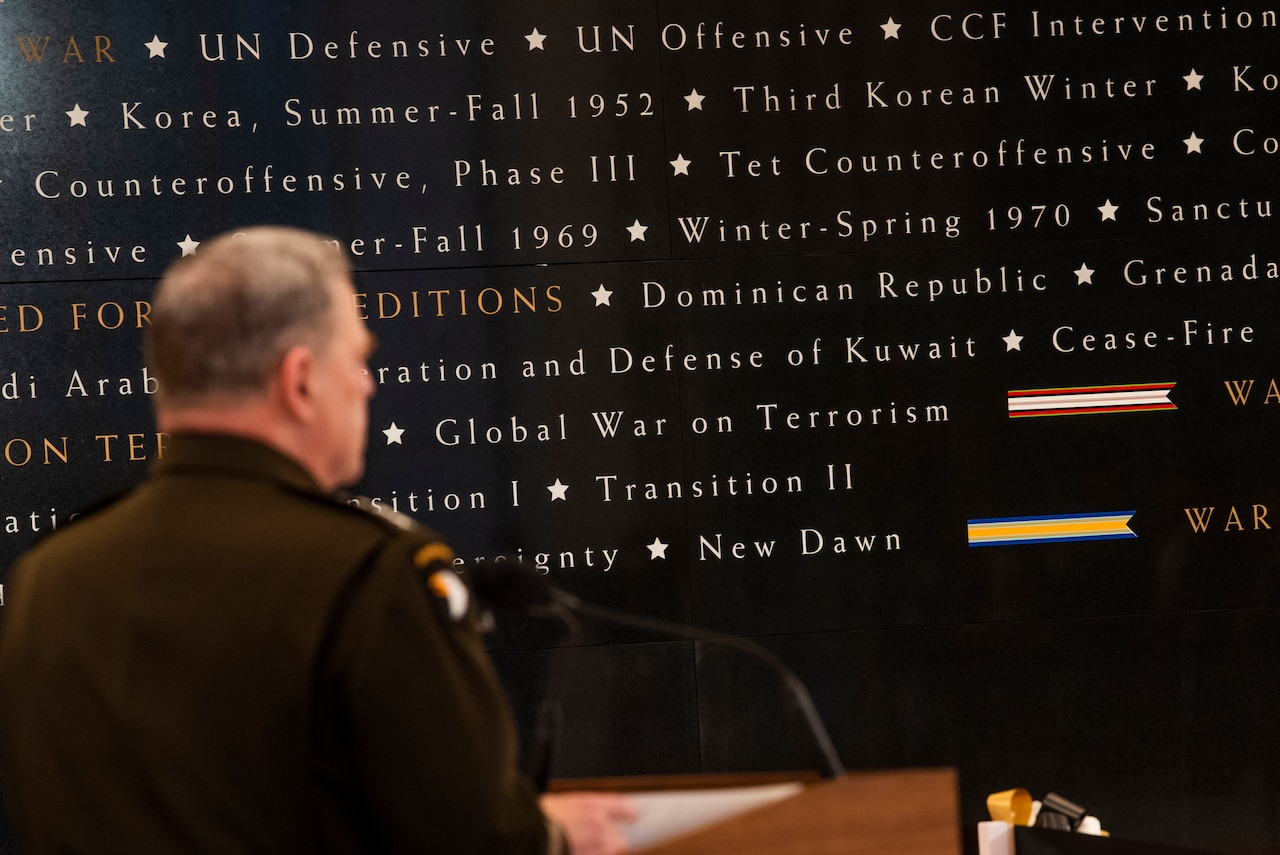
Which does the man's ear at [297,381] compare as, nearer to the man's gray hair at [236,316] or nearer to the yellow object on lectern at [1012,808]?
the man's gray hair at [236,316]

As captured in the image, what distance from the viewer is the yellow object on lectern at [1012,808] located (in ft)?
10.4

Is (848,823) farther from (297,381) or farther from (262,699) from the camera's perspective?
(297,381)

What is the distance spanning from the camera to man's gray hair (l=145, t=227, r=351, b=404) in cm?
130

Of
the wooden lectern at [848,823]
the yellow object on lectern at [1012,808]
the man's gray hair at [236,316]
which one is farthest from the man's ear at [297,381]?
the yellow object on lectern at [1012,808]

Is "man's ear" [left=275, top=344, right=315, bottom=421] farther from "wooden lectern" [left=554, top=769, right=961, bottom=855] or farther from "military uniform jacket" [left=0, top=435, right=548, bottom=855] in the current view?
"wooden lectern" [left=554, top=769, right=961, bottom=855]

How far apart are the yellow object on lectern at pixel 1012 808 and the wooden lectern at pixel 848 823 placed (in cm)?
196

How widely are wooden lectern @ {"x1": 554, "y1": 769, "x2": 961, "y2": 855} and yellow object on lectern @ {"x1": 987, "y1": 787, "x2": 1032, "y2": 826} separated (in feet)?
6.44

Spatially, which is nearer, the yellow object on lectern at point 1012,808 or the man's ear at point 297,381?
the man's ear at point 297,381

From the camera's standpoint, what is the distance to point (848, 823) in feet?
4.30

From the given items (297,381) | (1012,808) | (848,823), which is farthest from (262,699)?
(1012,808)

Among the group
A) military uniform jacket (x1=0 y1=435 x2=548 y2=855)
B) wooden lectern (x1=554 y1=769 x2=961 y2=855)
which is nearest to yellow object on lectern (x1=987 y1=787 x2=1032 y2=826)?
wooden lectern (x1=554 y1=769 x2=961 y2=855)

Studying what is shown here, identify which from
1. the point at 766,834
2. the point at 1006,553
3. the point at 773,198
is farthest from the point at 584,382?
the point at 766,834

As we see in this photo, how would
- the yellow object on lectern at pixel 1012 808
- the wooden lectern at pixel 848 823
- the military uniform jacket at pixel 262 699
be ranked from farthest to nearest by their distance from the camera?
the yellow object on lectern at pixel 1012 808, the wooden lectern at pixel 848 823, the military uniform jacket at pixel 262 699

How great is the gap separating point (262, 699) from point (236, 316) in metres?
0.38
